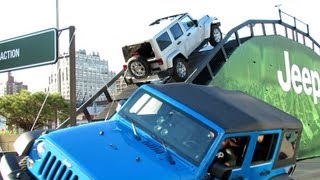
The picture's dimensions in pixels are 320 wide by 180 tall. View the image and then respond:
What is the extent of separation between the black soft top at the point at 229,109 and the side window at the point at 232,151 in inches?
5.0

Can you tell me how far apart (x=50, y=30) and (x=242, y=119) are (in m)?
4.12

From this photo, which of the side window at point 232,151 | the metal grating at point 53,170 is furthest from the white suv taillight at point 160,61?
the metal grating at point 53,170

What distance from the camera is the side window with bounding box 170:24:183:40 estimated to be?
14.2m

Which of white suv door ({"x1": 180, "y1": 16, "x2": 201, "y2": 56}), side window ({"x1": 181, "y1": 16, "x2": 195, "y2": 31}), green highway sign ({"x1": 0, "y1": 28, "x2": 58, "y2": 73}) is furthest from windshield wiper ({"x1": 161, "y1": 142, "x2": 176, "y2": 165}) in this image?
side window ({"x1": 181, "y1": 16, "x2": 195, "y2": 31})

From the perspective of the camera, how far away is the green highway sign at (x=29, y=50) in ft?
26.7

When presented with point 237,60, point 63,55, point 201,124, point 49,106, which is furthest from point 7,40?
point 49,106

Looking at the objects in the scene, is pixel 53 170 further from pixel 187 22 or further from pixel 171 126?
pixel 187 22

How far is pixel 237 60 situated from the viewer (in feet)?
51.5

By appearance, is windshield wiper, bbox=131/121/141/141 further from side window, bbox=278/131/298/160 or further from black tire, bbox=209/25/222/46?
black tire, bbox=209/25/222/46

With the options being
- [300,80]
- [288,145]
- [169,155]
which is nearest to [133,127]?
[169,155]

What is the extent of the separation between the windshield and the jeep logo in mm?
13943

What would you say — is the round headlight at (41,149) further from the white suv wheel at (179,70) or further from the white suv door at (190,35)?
the white suv door at (190,35)

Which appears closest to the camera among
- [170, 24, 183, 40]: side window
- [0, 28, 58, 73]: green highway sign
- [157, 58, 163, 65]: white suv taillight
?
[0, 28, 58, 73]: green highway sign

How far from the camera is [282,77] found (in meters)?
19.0
